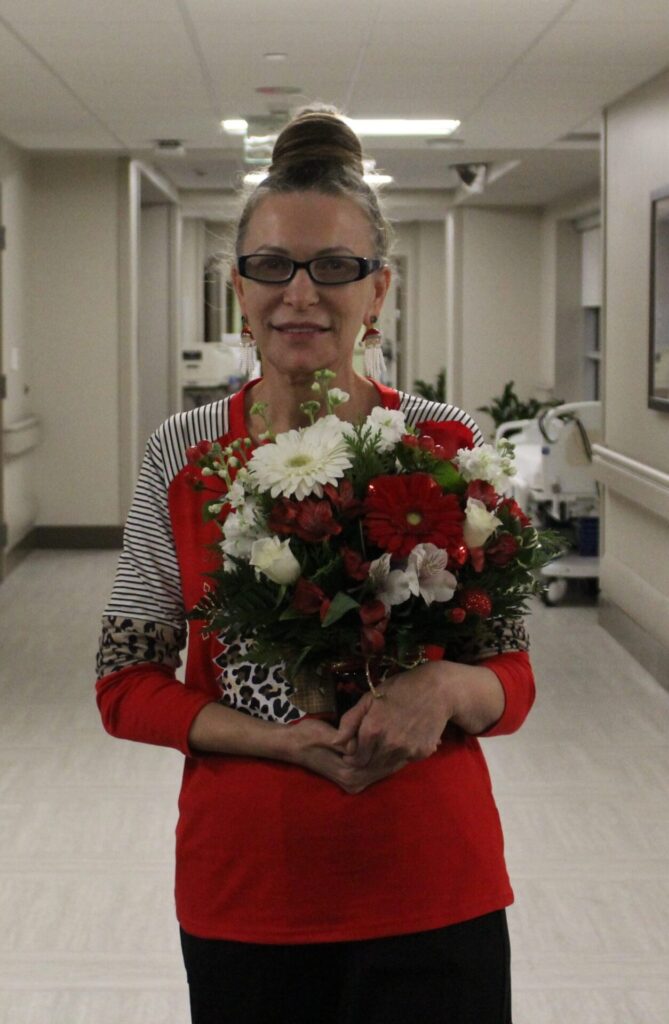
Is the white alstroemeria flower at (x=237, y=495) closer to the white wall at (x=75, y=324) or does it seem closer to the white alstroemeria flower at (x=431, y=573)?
the white alstroemeria flower at (x=431, y=573)

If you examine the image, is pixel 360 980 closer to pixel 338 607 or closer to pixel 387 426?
pixel 338 607

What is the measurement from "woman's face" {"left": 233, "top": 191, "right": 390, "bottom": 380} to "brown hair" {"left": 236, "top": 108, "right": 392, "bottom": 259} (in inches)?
0.5

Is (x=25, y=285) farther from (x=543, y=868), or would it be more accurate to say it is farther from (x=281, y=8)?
(x=543, y=868)

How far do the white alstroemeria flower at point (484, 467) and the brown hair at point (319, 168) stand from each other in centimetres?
25

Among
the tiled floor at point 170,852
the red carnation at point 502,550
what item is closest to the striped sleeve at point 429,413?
the red carnation at point 502,550

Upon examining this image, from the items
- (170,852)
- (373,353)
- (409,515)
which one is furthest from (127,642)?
(170,852)

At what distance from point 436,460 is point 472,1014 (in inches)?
20.9

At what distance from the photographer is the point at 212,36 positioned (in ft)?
17.2

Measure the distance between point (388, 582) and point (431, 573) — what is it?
4 cm

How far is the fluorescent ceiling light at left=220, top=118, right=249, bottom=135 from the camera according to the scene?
300 inches

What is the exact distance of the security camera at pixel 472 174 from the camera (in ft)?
33.3

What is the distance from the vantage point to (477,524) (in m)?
1.25

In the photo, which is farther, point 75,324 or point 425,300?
point 425,300

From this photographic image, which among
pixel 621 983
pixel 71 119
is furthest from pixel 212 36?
pixel 621 983
